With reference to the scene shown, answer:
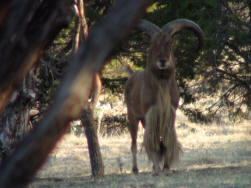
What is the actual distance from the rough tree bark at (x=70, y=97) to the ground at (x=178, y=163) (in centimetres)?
505

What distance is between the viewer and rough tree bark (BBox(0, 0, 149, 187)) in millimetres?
2596

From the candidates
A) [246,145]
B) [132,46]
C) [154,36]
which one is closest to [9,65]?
[154,36]

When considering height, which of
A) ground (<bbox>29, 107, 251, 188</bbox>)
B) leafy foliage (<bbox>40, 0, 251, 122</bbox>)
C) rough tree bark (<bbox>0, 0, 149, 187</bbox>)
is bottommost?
ground (<bbox>29, 107, 251, 188</bbox>)

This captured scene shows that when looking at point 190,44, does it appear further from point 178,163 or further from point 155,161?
point 155,161

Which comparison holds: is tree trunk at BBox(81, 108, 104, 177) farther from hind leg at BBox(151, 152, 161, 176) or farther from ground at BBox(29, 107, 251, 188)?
hind leg at BBox(151, 152, 161, 176)

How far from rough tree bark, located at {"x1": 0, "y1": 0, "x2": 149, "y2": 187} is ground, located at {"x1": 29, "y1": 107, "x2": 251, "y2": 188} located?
5051 millimetres

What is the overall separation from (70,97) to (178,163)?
7.54m

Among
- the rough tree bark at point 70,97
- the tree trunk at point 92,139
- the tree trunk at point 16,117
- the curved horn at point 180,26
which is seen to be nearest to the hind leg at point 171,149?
the tree trunk at point 92,139

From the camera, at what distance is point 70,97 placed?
261 cm

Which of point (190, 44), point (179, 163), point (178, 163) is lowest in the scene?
point (179, 163)

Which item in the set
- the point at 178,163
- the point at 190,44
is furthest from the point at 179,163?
the point at 190,44

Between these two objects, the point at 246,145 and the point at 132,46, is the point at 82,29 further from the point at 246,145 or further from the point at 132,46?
the point at 246,145

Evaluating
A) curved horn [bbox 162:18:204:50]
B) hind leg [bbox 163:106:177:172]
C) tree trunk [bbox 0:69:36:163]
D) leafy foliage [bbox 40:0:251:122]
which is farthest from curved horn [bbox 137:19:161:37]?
tree trunk [bbox 0:69:36:163]

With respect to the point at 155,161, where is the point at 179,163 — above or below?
below
